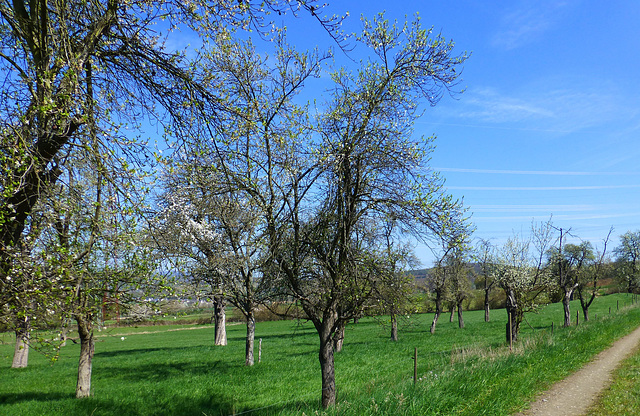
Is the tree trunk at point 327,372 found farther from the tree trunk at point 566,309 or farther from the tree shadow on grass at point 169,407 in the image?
the tree trunk at point 566,309

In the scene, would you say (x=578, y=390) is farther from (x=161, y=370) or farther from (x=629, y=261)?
(x=629, y=261)

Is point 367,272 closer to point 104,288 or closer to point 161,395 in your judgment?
point 104,288

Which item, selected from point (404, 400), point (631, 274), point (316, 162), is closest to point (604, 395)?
point (404, 400)

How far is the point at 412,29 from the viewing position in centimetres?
847

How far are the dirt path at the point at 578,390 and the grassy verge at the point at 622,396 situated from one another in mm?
180

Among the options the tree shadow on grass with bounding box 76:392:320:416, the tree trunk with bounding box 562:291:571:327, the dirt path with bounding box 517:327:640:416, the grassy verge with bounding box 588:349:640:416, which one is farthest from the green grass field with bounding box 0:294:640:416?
the tree trunk with bounding box 562:291:571:327

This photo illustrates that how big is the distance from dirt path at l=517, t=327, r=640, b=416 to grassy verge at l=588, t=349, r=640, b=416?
0.18 meters

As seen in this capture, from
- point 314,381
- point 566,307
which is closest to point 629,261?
point 566,307

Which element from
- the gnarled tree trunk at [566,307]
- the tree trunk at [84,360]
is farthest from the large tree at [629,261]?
the tree trunk at [84,360]

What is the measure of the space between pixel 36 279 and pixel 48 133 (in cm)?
197

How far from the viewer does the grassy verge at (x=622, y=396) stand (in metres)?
7.87

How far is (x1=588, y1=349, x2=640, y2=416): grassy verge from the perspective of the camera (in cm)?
787

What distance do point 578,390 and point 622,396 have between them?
955 mm

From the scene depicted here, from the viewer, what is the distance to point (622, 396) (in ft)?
28.6
